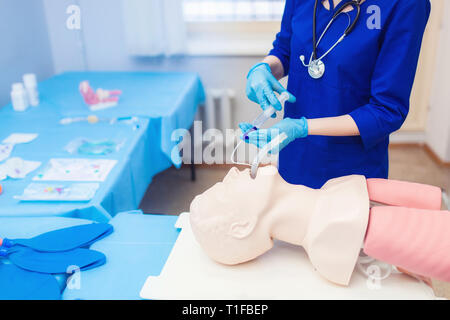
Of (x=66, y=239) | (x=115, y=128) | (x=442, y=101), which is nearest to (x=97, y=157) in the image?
(x=115, y=128)

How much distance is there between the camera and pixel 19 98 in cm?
198

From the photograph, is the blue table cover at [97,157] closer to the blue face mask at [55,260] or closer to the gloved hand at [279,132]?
the blue face mask at [55,260]

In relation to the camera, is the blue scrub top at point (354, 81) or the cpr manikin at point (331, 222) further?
the blue scrub top at point (354, 81)

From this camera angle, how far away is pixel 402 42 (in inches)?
37.3

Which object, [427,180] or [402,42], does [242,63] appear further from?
[402,42]

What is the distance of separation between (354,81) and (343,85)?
0.09ft

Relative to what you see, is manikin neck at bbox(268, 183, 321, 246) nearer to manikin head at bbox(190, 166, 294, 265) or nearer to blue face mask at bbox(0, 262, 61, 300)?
manikin head at bbox(190, 166, 294, 265)

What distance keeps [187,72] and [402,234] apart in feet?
7.04

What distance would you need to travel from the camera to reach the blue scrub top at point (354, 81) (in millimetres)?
957

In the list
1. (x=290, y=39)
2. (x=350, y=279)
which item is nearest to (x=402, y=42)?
(x=290, y=39)

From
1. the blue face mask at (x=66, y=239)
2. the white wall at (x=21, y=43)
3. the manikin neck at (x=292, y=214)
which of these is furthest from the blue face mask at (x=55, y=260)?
the white wall at (x=21, y=43)

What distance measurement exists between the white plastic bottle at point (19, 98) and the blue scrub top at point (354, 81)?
129 cm

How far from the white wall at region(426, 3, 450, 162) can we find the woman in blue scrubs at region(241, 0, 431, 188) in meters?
1.84

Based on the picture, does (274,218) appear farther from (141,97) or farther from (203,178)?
(203,178)
